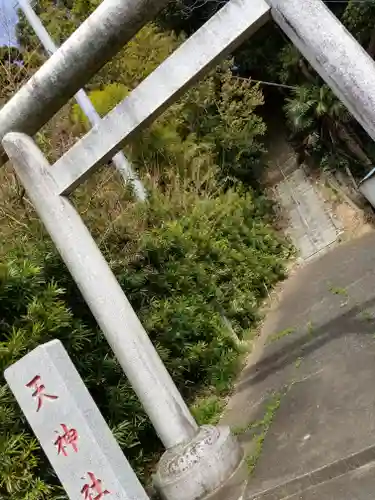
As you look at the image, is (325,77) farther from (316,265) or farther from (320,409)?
(316,265)

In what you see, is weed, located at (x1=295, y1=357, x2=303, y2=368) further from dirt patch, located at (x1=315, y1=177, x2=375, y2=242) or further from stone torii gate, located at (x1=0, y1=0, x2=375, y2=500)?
dirt patch, located at (x1=315, y1=177, x2=375, y2=242)

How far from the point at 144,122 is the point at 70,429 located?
204 centimetres

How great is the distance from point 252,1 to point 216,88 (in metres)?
9.56

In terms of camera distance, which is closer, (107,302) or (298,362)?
(107,302)

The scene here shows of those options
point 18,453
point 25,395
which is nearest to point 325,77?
point 25,395

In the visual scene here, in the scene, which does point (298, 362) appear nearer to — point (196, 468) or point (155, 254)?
point (155, 254)

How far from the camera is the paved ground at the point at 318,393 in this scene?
11.9 feet

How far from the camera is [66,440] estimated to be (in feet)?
10.8

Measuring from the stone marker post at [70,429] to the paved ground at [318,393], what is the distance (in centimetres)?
108

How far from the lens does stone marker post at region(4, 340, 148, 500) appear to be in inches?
126

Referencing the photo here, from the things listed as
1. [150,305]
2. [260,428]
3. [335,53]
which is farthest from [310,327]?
[335,53]

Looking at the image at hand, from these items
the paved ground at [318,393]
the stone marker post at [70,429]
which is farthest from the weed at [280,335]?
the stone marker post at [70,429]

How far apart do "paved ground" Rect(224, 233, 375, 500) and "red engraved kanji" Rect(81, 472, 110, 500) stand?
110 cm

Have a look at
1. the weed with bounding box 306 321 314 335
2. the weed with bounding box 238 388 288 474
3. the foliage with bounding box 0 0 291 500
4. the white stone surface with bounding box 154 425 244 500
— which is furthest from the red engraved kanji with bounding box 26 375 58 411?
the weed with bounding box 306 321 314 335
